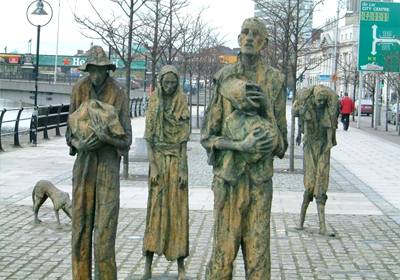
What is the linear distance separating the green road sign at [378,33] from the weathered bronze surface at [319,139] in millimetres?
22195

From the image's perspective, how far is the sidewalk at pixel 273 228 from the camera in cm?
845

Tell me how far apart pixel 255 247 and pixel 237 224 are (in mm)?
203

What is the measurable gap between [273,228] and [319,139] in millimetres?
1426

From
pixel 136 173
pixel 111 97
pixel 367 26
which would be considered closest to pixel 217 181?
pixel 111 97

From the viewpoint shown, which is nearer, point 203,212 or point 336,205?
point 203,212

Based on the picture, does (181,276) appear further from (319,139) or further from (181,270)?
(319,139)

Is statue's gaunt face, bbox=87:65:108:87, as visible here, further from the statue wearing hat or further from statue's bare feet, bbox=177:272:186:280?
statue's bare feet, bbox=177:272:186:280

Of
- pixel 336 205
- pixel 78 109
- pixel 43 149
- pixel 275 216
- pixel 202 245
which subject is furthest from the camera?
pixel 43 149

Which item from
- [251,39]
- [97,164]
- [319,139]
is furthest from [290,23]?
[251,39]

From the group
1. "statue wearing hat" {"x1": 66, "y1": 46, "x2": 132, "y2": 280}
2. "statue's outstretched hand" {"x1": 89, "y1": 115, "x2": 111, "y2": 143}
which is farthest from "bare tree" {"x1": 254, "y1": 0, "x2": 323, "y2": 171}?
"statue's outstretched hand" {"x1": 89, "y1": 115, "x2": 111, "y2": 143}

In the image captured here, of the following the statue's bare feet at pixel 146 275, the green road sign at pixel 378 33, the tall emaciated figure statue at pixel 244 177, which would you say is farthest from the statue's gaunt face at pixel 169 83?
the green road sign at pixel 378 33

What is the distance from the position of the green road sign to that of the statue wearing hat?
26799 millimetres

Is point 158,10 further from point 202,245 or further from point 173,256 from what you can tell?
point 173,256

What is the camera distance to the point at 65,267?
332 inches
